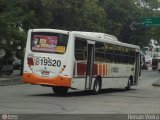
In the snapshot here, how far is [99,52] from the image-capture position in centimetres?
2942

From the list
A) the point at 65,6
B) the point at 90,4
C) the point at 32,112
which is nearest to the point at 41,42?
the point at 32,112

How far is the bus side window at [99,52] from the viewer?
29.0m

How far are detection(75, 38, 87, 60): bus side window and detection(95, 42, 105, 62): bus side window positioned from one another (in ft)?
4.66

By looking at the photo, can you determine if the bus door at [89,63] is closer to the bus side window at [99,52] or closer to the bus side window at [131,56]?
the bus side window at [99,52]

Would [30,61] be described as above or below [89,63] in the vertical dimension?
above

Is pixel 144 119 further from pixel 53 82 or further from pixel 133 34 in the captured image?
pixel 133 34

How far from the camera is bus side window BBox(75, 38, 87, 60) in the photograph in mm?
26694

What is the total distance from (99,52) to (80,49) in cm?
249

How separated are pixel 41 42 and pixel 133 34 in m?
74.4

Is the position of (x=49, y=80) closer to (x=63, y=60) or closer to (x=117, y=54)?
(x=63, y=60)

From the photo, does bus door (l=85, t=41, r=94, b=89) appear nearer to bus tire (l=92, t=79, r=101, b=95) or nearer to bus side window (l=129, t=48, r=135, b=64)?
bus tire (l=92, t=79, r=101, b=95)

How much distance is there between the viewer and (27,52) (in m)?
26.8

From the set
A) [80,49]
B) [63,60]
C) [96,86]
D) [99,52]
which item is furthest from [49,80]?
[99,52]

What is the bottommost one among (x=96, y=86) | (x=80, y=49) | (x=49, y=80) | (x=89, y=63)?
(x=96, y=86)
